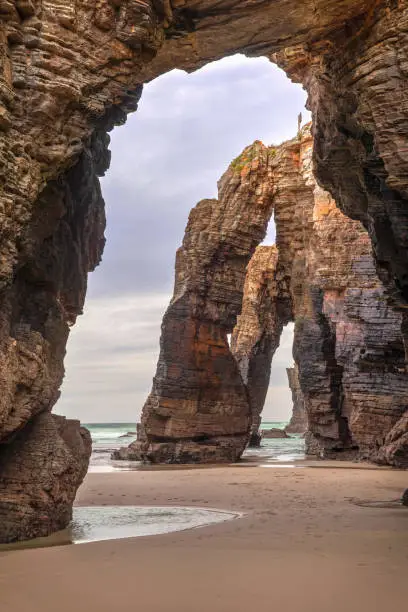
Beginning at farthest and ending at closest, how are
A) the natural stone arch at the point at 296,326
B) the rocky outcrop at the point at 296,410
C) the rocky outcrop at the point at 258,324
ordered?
the rocky outcrop at the point at 296,410, the rocky outcrop at the point at 258,324, the natural stone arch at the point at 296,326

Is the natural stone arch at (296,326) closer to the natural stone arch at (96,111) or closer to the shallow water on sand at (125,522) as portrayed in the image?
the natural stone arch at (96,111)

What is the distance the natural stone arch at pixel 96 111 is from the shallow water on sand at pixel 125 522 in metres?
1.75

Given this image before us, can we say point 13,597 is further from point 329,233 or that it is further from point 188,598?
point 329,233

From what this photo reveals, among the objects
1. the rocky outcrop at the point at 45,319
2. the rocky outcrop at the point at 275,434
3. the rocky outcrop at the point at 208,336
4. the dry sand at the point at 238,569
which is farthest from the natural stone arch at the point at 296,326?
the rocky outcrop at the point at 275,434

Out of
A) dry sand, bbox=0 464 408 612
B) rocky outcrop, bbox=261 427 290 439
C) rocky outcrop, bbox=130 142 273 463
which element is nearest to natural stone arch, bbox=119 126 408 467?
rocky outcrop, bbox=130 142 273 463

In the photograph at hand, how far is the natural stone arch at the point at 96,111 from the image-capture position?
28.0 ft

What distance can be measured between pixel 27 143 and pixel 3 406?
148 inches

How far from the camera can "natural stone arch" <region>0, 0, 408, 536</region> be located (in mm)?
8539

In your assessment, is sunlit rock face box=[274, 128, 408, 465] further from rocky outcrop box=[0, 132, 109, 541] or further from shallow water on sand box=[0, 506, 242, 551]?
rocky outcrop box=[0, 132, 109, 541]

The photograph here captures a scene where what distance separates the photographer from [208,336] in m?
30.6

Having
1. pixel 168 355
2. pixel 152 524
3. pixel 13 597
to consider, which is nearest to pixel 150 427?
pixel 168 355

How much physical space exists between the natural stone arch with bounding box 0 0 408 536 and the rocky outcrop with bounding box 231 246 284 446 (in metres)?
32.5

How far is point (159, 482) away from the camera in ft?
56.1

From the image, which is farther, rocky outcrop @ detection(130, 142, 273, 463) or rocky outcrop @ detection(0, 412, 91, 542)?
rocky outcrop @ detection(130, 142, 273, 463)
